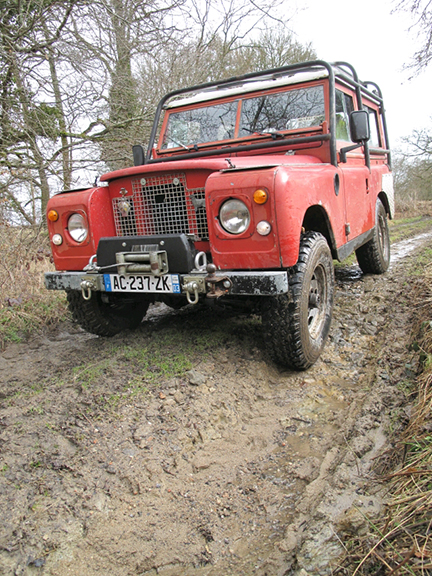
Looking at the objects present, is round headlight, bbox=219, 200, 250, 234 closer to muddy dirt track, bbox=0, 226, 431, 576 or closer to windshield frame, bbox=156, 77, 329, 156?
muddy dirt track, bbox=0, 226, 431, 576

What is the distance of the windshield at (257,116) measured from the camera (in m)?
3.92

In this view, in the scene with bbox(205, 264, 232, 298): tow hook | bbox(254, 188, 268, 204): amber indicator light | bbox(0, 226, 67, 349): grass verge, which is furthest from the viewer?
bbox(0, 226, 67, 349): grass verge

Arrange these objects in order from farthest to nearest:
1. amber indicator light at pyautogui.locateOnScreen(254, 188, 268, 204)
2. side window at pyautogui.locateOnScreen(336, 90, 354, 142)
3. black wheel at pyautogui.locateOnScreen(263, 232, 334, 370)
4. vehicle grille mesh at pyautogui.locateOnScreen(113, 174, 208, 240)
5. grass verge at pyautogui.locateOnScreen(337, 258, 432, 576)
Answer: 1. side window at pyautogui.locateOnScreen(336, 90, 354, 142)
2. vehicle grille mesh at pyautogui.locateOnScreen(113, 174, 208, 240)
3. black wheel at pyautogui.locateOnScreen(263, 232, 334, 370)
4. amber indicator light at pyautogui.locateOnScreen(254, 188, 268, 204)
5. grass verge at pyautogui.locateOnScreen(337, 258, 432, 576)

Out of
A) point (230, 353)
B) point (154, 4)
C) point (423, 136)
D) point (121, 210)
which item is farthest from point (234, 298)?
point (423, 136)

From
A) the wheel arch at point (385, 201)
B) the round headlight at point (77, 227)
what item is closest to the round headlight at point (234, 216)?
the round headlight at point (77, 227)

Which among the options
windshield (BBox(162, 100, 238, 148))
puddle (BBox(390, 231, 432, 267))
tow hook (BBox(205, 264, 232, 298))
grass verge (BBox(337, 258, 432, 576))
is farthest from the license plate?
puddle (BBox(390, 231, 432, 267))

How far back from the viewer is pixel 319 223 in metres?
3.63

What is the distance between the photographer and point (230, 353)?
3.45 m

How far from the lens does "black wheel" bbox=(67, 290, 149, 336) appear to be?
384cm

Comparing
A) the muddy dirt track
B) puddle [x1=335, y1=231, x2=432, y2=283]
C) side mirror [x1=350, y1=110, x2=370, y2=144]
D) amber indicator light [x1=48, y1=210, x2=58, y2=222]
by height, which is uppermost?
side mirror [x1=350, y1=110, x2=370, y2=144]

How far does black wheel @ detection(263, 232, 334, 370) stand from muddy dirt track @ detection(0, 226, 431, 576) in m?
0.20

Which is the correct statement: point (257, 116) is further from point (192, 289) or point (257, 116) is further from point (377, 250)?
point (377, 250)

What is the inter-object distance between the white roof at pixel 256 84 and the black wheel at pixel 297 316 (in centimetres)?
162

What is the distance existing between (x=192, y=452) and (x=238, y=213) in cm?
146
